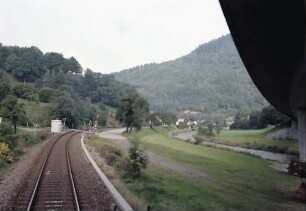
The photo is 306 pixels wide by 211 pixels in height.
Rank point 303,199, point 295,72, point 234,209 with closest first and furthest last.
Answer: point 234,209 → point 295,72 → point 303,199

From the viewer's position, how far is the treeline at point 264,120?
105 meters

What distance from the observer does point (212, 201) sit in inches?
881

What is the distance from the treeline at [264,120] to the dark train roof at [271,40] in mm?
66336

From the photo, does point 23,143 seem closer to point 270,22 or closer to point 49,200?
point 49,200

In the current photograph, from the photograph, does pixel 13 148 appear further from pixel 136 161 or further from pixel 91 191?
pixel 91 191

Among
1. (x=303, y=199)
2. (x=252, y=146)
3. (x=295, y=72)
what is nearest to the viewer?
(x=295, y=72)

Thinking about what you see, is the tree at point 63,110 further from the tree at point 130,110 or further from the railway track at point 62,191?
the railway track at point 62,191

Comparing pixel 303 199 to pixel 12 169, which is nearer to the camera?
pixel 303 199

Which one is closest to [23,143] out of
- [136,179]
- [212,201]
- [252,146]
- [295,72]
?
[136,179]

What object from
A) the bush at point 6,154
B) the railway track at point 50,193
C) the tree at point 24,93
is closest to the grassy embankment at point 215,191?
the railway track at point 50,193

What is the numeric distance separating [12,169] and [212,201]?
47.0 ft

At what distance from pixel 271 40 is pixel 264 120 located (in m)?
112

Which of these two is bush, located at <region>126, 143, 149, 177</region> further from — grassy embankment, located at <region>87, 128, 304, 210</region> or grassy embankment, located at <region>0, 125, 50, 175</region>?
grassy embankment, located at <region>0, 125, 50, 175</region>

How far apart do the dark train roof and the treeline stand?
218 ft
